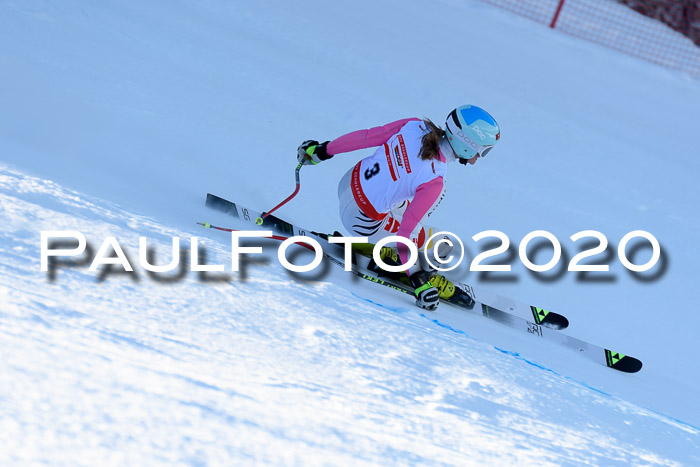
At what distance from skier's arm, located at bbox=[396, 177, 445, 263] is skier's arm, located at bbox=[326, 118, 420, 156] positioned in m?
0.41

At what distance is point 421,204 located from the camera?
11.0 ft

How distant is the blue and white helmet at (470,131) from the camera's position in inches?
132

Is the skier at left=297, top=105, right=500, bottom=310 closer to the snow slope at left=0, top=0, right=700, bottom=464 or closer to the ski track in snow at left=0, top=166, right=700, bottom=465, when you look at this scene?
the snow slope at left=0, top=0, right=700, bottom=464

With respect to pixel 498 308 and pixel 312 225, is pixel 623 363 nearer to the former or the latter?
pixel 498 308

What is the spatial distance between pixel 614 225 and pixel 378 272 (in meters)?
2.42

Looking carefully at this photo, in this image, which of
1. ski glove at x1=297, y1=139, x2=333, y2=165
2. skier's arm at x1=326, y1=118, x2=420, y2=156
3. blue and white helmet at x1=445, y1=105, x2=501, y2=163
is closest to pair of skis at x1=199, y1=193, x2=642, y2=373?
ski glove at x1=297, y1=139, x2=333, y2=165

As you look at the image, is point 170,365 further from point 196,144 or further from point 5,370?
point 196,144

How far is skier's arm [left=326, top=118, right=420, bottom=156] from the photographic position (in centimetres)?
366

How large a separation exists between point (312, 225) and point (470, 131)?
135 centimetres

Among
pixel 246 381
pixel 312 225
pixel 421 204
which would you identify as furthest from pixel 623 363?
pixel 246 381

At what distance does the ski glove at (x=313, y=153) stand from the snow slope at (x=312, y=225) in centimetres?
54

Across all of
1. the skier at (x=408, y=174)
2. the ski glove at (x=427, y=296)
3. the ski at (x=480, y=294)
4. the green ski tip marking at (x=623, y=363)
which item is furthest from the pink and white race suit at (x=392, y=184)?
the green ski tip marking at (x=623, y=363)

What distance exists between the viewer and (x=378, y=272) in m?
3.88

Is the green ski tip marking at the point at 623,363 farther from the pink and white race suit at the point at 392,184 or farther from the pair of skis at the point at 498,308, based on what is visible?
the pink and white race suit at the point at 392,184
